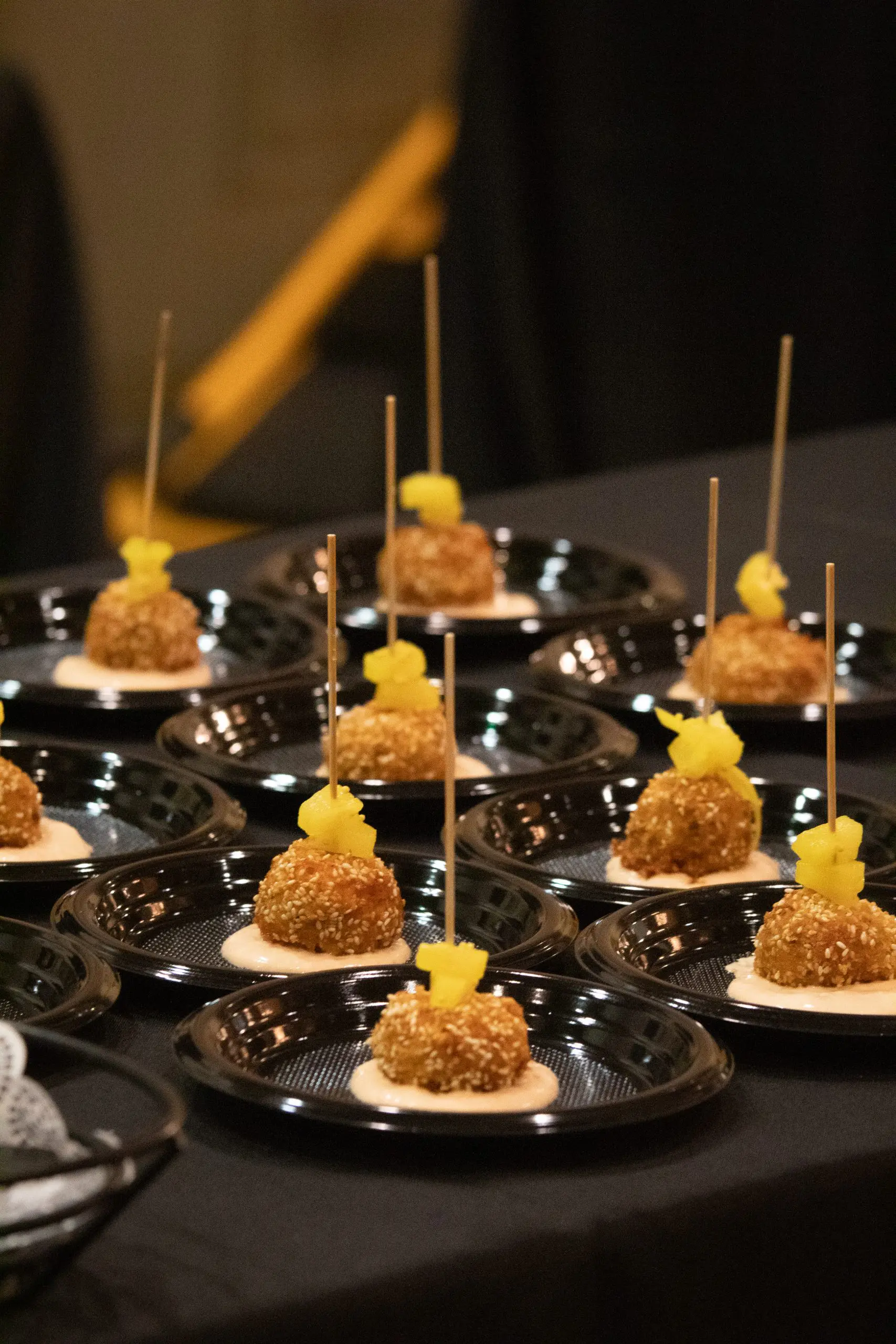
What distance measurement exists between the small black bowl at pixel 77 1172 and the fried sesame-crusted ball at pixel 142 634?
1.42 meters

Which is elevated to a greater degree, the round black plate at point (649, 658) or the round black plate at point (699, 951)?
the round black plate at point (649, 658)

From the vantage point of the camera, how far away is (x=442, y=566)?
331 centimetres

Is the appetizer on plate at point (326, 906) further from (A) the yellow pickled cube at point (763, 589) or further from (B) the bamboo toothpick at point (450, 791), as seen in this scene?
(A) the yellow pickled cube at point (763, 589)

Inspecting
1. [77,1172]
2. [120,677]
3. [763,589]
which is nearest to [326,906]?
[77,1172]

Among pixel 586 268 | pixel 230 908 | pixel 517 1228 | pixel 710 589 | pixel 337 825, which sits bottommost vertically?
pixel 517 1228

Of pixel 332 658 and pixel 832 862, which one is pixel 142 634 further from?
pixel 832 862

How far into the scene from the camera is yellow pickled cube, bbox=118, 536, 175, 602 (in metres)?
2.97

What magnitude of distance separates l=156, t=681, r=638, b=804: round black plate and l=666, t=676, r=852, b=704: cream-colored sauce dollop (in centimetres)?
19

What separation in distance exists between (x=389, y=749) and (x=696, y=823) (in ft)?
1.50

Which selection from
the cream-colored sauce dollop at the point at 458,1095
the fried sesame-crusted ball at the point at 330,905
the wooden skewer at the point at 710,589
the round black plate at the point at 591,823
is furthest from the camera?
the round black plate at the point at 591,823

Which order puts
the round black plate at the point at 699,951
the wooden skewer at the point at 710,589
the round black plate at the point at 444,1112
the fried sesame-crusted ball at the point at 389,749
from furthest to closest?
the fried sesame-crusted ball at the point at 389,749, the wooden skewer at the point at 710,589, the round black plate at the point at 699,951, the round black plate at the point at 444,1112

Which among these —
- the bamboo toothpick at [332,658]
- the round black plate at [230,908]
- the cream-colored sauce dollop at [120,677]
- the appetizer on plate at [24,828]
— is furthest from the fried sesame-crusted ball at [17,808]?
the cream-colored sauce dollop at [120,677]

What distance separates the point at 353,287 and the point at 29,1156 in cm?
605

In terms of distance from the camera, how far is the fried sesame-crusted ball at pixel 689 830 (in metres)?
2.28
